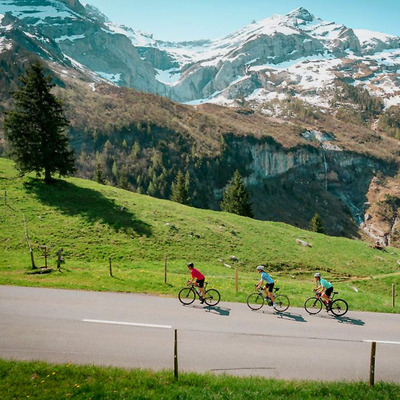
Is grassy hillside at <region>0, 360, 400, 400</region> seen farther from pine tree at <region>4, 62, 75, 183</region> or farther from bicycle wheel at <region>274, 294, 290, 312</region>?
pine tree at <region>4, 62, 75, 183</region>

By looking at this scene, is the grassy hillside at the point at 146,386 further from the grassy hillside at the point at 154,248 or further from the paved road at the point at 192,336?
the grassy hillside at the point at 154,248

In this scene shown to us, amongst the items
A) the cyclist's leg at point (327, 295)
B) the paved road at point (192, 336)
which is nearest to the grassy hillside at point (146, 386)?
the paved road at point (192, 336)

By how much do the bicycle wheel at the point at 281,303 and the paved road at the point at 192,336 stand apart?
48 cm

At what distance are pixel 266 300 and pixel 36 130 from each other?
34.8 m

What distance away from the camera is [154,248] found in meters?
29.6

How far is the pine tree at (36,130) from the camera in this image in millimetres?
36844

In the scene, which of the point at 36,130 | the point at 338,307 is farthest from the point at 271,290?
the point at 36,130

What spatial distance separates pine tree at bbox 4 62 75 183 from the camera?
36.8 metres

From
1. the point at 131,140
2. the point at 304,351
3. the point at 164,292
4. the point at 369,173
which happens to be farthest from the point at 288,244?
the point at 369,173

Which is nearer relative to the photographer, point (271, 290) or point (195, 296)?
point (271, 290)

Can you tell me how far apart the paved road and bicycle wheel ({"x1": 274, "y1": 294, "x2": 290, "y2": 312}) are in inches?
18.8

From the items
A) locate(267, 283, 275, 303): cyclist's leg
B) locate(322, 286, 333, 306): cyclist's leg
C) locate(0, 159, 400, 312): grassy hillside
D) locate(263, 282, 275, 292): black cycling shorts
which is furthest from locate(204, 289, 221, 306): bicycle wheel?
locate(322, 286, 333, 306): cyclist's leg

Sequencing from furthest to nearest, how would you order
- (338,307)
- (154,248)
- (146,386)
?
(154,248) → (338,307) → (146,386)

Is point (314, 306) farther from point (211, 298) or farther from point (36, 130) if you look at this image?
point (36, 130)
